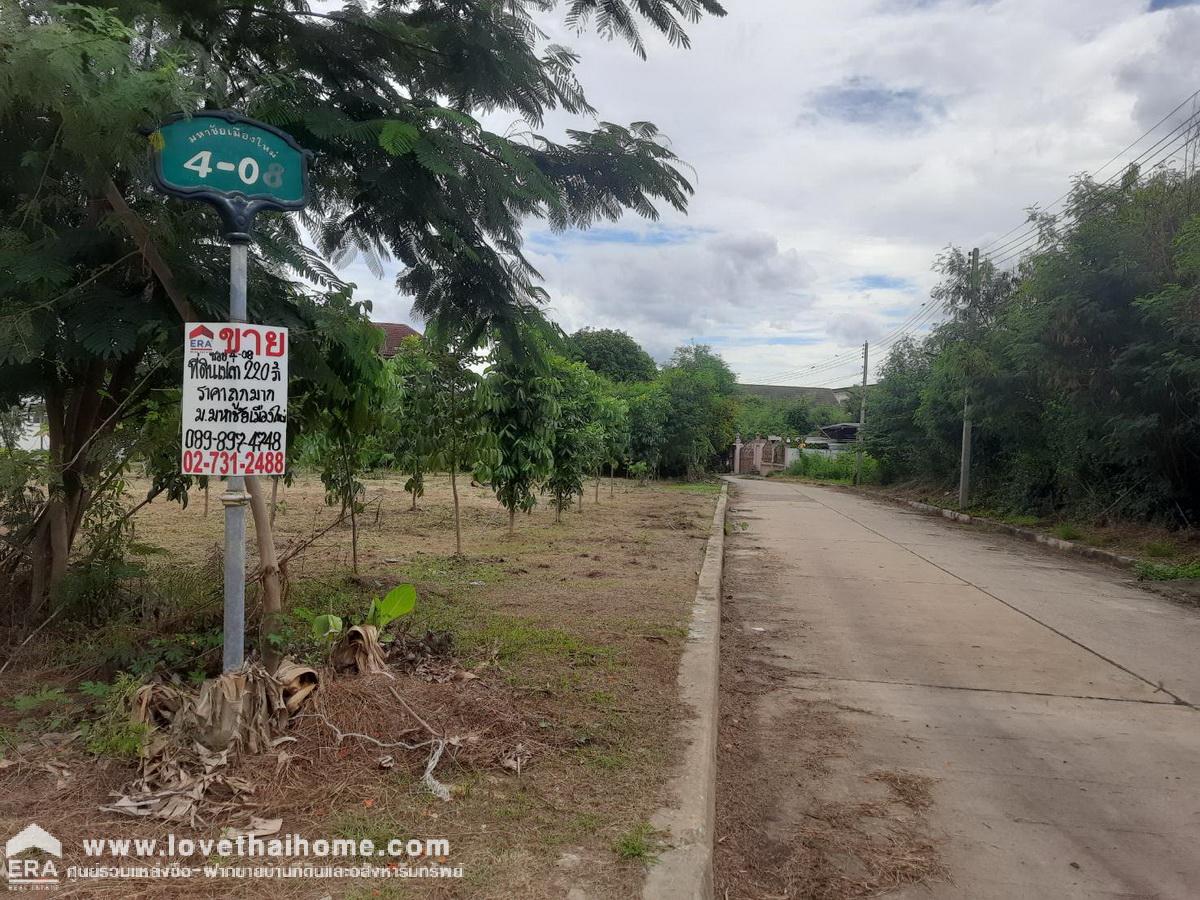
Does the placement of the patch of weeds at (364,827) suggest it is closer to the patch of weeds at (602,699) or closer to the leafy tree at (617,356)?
the patch of weeds at (602,699)

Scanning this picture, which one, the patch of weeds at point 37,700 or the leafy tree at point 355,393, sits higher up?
the leafy tree at point 355,393

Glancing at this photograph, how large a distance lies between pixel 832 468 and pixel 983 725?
150 ft

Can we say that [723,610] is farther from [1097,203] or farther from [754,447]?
[754,447]

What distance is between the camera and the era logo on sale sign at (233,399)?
3.46 m

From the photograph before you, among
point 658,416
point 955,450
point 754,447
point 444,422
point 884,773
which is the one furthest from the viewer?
point 754,447

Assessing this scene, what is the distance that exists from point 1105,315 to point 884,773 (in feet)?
40.2

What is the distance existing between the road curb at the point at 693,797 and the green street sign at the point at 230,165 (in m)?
3.03

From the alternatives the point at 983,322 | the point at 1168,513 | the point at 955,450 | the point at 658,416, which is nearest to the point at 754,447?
the point at 658,416

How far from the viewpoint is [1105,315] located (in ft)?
45.7

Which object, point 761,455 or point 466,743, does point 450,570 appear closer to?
point 466,743

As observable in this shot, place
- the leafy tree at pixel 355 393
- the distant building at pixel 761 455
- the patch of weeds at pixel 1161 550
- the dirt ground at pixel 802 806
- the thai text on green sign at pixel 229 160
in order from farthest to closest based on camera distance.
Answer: the distant building at pixel 761 455, the patch of weeds at pixel 1161 550, the leafy tree at pixel 355 393, the thai text on green sign at pixel 229 160, the dirt ground at pixel 802 806

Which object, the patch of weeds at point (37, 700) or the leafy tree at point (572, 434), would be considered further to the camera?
the leafy tree at point (572, 434)

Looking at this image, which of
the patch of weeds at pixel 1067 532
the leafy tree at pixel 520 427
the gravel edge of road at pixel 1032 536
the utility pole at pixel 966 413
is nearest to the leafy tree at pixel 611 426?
the leafy tree at pixel 520 427

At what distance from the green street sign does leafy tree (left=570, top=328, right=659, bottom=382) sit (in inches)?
1892
